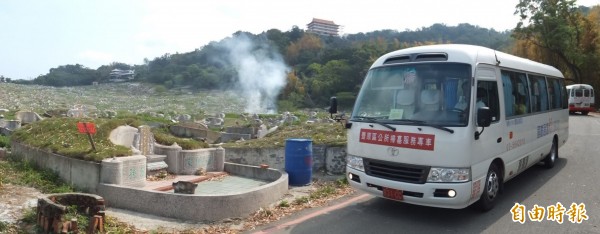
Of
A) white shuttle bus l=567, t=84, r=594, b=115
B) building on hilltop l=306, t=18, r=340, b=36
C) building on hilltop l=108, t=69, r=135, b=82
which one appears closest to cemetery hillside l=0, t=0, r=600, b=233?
white shuttle bus l=567, t=84, r=594, b=115

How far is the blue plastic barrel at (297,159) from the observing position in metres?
Answer: 8.00

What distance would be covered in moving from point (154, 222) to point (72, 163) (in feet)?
8.29

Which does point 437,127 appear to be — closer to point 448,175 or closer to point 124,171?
point 448,175

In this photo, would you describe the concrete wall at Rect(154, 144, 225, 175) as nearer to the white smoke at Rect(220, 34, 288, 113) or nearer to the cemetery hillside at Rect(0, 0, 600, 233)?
the cemetery hillside at Rect(0, 0, 600, 233)

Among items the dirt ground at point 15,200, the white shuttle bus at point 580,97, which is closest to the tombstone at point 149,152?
the dirt ground at point 15,200

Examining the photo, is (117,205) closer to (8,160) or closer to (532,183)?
(8,160)

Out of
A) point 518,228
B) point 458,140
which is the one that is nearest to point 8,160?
point 458,140

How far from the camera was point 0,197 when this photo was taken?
240 inches

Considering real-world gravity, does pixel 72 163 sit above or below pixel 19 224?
above

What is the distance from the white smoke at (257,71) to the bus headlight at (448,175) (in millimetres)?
60744

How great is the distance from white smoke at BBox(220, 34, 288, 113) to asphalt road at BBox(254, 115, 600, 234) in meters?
59.1

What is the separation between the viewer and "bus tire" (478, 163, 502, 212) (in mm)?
5738

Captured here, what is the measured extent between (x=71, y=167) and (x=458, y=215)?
252 inches

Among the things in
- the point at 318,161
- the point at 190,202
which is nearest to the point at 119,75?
the point at 318,161
